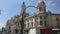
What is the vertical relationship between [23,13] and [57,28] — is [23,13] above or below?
above

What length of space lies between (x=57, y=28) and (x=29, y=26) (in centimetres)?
968

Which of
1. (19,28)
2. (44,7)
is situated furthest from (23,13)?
(44,7)

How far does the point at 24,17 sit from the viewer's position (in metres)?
56.5

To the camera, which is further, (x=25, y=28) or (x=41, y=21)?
(x=25, y=28)

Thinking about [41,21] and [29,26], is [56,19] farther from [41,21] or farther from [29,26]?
[29,26]

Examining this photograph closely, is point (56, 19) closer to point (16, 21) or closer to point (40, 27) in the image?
point (40, 27)

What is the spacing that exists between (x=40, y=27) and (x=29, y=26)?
6.20 metres

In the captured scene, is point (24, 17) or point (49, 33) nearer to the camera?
point (49, 33)

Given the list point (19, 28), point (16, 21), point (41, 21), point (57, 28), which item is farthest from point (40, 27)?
point (16, 21)

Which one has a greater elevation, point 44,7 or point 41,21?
point 44,7

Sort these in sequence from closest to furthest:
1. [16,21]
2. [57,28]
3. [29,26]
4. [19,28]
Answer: [57,28], [29,26], [19,28], [16,21]

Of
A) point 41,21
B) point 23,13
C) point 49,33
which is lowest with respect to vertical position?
point 49,33

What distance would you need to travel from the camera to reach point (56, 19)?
45.0 meters

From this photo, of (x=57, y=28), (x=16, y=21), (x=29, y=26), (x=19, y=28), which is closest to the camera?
(x=57, y=28)
